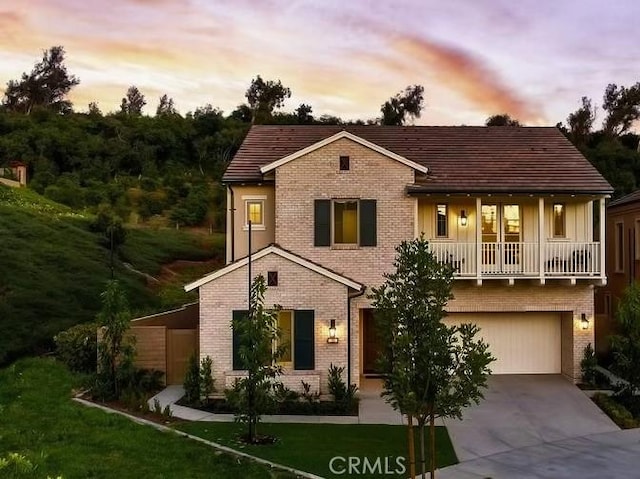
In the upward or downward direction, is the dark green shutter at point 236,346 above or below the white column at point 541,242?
Answer: below

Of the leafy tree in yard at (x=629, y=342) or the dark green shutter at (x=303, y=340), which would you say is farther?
the dark green shutter at (x=303, y=340)

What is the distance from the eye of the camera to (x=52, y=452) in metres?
11.0

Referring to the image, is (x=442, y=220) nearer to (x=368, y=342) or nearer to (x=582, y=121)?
(x=368, y=342)

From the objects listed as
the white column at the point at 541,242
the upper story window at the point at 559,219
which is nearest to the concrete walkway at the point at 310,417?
the white column at the point at 541,242

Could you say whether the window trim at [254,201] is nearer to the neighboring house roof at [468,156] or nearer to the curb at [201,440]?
the neighboring house roof at [468,156]

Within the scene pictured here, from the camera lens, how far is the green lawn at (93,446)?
33.8 feet

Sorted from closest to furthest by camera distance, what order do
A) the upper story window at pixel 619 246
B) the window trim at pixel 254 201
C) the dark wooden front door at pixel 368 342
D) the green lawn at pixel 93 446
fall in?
1. the green lawn at pixel 93 446
2. the dark wooden front door at pixel 368 342
3. the window trim at pixel 254 201
4. the upper story window at pixel 619 246

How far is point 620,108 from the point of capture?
186ft

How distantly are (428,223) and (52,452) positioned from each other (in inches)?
484

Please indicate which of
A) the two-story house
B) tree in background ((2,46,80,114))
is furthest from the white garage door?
tree in background ((2,46,80,114))

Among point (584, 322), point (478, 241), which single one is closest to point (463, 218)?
point (478, 241)

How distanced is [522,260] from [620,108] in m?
46.3

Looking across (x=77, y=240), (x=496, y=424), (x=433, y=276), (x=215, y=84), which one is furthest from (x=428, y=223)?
(x=215, y=84)

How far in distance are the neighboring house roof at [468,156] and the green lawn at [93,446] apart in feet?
26.7
